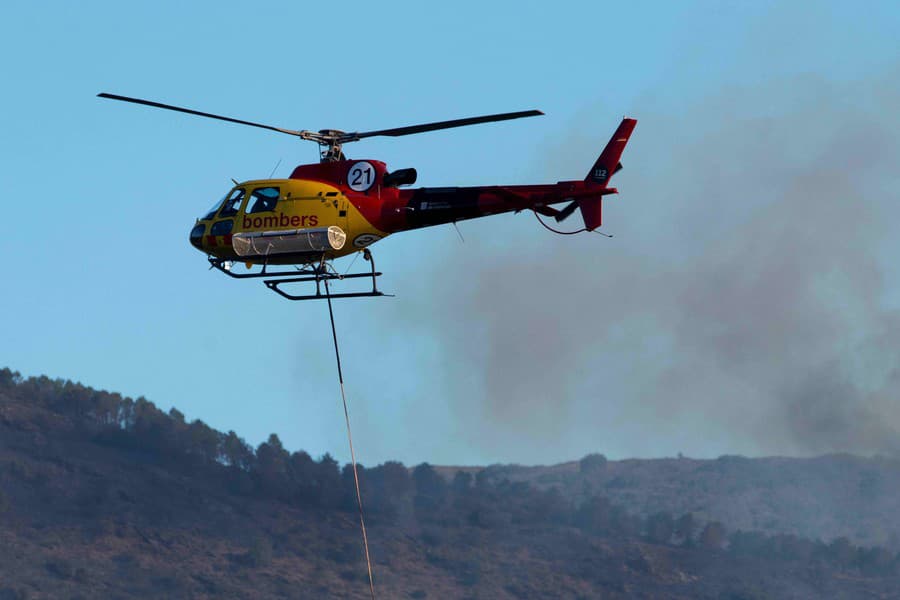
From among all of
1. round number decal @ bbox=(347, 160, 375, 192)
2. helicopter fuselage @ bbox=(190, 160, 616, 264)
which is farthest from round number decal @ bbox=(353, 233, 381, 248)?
round number decal @ bbox=(347, 160, 375, 192)

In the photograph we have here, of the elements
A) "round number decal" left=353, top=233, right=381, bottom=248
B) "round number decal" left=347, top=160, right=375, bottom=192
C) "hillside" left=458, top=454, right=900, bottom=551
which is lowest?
"round number decal" left=353, top=233, right=381, bottom=248

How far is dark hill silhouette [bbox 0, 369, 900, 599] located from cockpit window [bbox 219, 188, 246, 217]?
127263 mm

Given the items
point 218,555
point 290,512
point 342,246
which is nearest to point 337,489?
point 290,512

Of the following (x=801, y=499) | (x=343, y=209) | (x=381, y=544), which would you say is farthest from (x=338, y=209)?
(x=801, y=499)

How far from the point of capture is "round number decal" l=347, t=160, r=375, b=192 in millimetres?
40094

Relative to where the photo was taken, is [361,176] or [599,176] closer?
[599,176]

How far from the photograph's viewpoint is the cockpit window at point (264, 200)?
40.2 m

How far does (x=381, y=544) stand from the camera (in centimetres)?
17962

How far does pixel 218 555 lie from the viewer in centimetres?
17500

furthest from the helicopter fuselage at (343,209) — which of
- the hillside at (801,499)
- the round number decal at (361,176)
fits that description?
the hillside at (801,499)

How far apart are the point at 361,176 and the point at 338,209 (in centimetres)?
114

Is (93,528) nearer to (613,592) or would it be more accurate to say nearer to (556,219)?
(613,592)

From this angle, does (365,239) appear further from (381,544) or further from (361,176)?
(381,544)

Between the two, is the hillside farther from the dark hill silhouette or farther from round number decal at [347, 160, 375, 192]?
round number decal at [347, 160, 375, 192]
